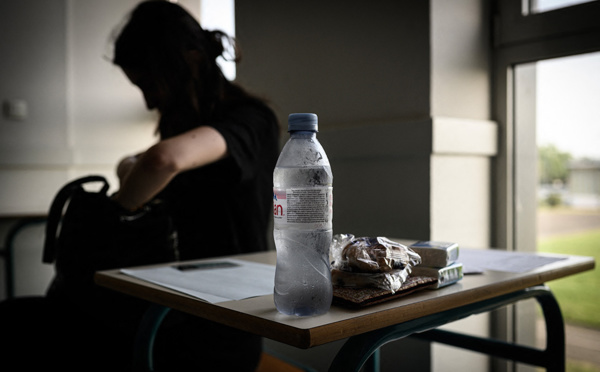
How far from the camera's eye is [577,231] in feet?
5.41

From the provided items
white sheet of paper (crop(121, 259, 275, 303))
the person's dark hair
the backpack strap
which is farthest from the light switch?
white sheet of paper (crop(121, 259, 275, 303))

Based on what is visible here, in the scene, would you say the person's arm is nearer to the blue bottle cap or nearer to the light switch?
the blue bottle cap

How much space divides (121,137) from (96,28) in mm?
844

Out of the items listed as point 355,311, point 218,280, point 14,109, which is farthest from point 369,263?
point 14,109

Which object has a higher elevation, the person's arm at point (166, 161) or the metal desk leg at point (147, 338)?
the person's arm at point (166, 161)

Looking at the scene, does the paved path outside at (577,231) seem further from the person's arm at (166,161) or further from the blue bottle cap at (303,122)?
the blue bottle cap at (303,122)

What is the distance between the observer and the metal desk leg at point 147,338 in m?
0.97

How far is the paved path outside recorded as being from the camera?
A: 5.30 feet

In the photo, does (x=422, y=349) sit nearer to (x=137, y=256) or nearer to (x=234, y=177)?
(x=234, y=177)

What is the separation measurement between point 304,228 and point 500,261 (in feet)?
1.95

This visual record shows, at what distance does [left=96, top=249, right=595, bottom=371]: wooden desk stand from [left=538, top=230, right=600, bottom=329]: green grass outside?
2.43 ft

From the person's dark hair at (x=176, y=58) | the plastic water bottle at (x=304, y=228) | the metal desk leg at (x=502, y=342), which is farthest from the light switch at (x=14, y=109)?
the plastic water bottle at (x=304, y=228)

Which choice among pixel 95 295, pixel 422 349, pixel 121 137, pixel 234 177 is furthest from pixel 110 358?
pixel 121 137

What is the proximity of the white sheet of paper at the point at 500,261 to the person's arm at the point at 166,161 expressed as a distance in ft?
1.93
